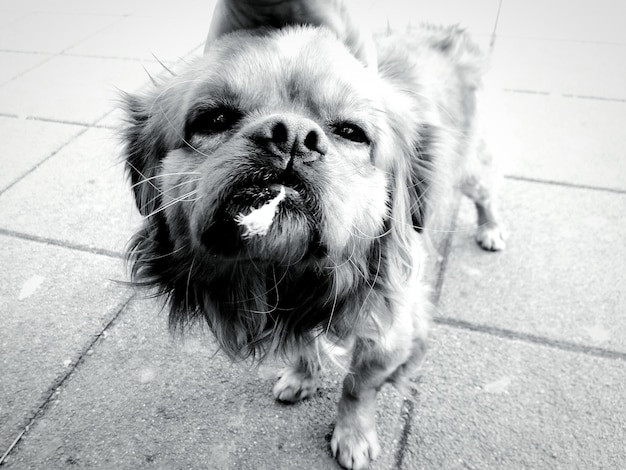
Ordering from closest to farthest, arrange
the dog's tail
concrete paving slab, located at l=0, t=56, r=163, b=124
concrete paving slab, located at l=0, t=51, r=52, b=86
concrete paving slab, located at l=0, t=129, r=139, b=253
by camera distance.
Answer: the dog's tail < concrete paving slab, located at l=0, t=129, r=139, b=253 < concrete paving slab, located at l=0, t=56, r=163, b=124 < concrete paving slab, located at l=0, t=51, r=52, b=86

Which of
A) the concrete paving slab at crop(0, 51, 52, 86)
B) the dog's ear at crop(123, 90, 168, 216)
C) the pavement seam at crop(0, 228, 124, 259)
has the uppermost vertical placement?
the dog's ear at crop(123, 90, 168, 216)

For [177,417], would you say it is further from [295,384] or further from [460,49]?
[460,49]

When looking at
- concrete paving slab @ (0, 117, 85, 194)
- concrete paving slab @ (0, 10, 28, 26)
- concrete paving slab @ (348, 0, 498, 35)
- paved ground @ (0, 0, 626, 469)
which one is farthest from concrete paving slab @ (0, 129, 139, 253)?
concrete paving slab @ (0, 10, 28, 26)

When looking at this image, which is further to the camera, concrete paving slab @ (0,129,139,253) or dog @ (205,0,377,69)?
concrete paving slab @ (0,129,139,253)

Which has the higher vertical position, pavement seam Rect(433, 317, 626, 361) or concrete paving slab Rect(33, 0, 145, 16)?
concrete paving slab Rect(33, 0, 145, 16)

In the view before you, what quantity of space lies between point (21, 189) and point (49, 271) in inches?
43.4

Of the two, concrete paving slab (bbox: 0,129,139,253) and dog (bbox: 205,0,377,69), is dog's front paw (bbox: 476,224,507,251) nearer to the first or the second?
dog (bbox: 205,0,377,69)

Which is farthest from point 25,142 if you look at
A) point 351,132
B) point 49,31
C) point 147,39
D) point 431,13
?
point 431,13

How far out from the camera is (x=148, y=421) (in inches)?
98.8

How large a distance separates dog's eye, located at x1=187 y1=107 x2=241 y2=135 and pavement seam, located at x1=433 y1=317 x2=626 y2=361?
5.74 ft

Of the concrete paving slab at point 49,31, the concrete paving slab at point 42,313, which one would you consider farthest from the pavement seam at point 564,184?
the concrete paving slab at point 49,31

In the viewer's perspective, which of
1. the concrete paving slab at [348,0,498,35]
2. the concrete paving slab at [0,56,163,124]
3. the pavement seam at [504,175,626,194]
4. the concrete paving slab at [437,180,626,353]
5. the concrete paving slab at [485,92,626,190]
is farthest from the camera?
the concrete paving slab at [348,0,498,35]

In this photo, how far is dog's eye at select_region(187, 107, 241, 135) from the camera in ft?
6.10

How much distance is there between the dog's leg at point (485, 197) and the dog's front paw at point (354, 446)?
1619 mm
